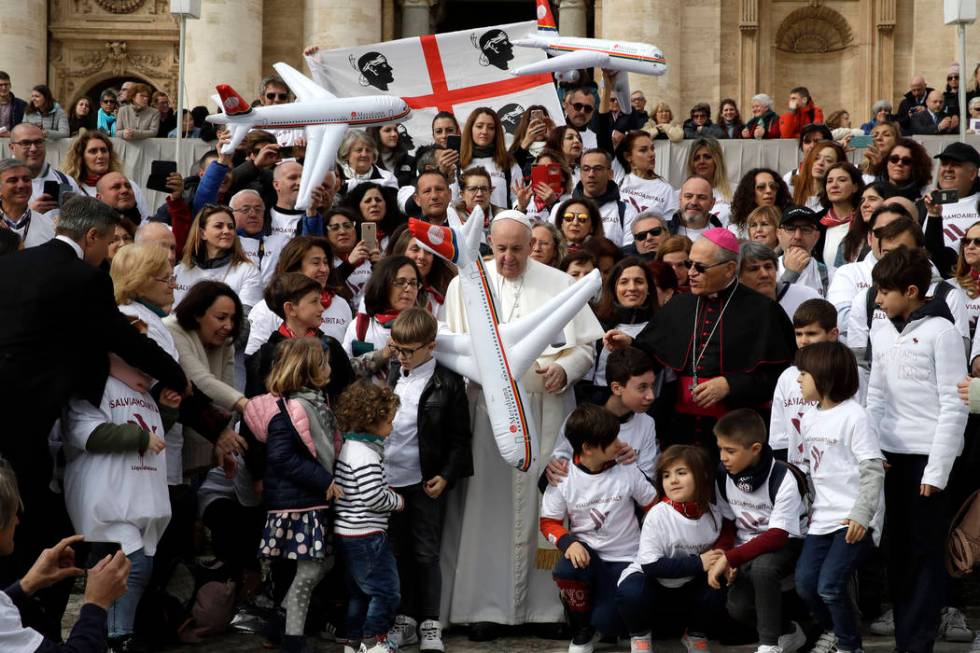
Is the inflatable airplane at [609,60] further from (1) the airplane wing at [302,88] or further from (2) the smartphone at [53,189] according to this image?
(2) the smartphone at [53,189]

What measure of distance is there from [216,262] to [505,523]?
2.63 meters

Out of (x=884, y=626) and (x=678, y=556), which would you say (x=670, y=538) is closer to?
(x=678, y=556)

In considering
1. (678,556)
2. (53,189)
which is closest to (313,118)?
(53,189)

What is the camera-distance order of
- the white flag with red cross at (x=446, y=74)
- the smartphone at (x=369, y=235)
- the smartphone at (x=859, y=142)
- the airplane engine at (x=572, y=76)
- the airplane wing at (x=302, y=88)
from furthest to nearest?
the smartphone at (x=859, y=142) → the white flag with red cross at (x=446, y=74) → the airplane engine at (x=572, y=76) → the airplane wing at (x=302, y=88) → the smartphone at (x=369, y=235)

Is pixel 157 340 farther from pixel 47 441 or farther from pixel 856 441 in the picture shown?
pixel 856 441

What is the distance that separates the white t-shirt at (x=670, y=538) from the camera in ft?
22.2

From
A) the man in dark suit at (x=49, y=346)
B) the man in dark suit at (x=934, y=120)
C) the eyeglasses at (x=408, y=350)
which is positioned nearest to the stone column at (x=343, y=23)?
the man in dark suit at (x=934, y=120)

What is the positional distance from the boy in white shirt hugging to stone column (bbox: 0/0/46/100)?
1858 centimetres

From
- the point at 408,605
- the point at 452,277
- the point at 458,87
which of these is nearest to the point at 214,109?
the point at 458,87

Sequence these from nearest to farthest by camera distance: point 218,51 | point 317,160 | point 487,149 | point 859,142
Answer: point 317,160, point 487,149, point 859,142, point 218,51

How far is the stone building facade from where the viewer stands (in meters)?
21.5

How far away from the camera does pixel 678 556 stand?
6.75 meters

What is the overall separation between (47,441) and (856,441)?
3723 millimetres

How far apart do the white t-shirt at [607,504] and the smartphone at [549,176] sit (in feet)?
12.2
